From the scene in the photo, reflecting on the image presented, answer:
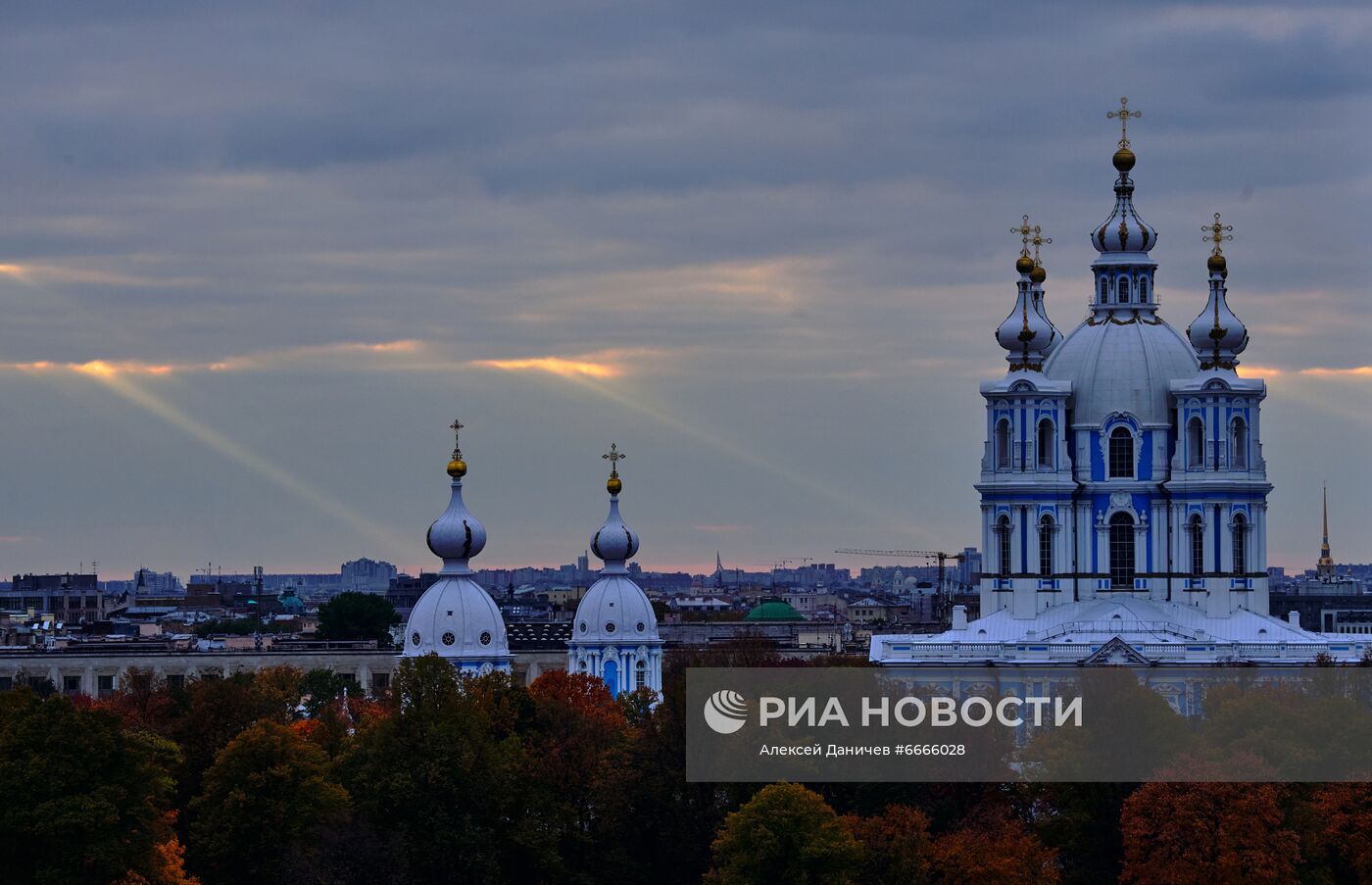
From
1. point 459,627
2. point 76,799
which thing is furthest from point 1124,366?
point 76,799

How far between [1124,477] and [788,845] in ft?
124

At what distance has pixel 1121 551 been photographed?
121438 mm

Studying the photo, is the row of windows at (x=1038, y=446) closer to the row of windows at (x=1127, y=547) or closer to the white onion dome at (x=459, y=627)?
the row of windows at (x=1127, y=547)

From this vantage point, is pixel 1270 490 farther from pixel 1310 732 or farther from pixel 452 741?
pixel 452 741

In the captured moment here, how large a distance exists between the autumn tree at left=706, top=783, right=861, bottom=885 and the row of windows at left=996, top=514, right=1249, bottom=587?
35.3 m

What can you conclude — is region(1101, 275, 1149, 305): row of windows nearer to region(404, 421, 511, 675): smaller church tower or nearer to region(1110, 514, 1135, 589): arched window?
region(1110, 514, 1135, 589): arched window

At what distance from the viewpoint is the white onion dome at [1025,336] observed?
404 feet

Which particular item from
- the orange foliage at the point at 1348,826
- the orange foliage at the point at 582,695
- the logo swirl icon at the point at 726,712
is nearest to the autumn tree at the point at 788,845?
the logo swirl icon at the point at 726,712

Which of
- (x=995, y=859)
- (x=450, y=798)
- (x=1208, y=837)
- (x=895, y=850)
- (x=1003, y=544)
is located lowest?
(x=995, y=859)

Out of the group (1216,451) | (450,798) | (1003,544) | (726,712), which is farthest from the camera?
(1003,544)

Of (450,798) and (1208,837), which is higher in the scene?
(450,798)

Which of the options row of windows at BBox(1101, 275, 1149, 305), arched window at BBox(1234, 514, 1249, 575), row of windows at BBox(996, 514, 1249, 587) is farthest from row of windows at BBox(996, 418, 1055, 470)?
arched window at BBox(1234, 514, 1249, 575)

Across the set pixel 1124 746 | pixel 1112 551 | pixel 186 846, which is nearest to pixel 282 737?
pixel 186 846

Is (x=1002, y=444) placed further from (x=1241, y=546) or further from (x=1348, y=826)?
(x=1348, y=826)
